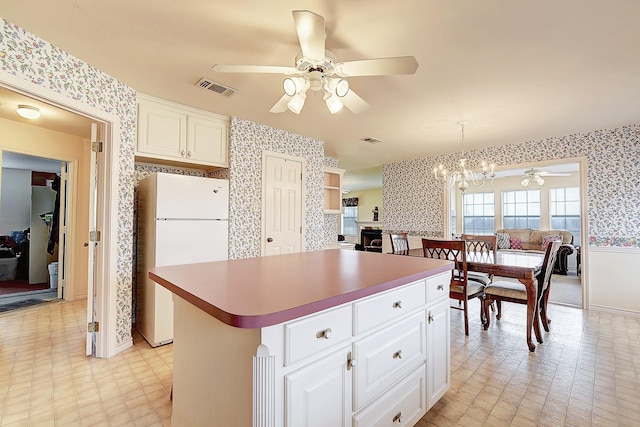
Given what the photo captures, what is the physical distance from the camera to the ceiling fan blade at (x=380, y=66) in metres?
1.58

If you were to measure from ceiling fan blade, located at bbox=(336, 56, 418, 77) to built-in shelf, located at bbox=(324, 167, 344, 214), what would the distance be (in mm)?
3613

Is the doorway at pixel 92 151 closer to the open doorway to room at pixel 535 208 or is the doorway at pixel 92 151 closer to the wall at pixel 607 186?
the wall at pixel 607 186

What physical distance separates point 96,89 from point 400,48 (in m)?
2.41

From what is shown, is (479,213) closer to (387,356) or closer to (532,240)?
(532,240)

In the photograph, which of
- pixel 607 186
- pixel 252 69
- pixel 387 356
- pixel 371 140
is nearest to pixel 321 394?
pixel 387 356

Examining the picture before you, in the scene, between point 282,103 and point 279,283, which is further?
point 282,103

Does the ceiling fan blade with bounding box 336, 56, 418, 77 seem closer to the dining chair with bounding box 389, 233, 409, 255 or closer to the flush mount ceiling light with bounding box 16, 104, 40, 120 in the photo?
the dining chair with bounding box 389, 233, 409, 255

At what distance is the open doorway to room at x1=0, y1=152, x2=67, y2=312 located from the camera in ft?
15.7

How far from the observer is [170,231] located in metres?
2.74

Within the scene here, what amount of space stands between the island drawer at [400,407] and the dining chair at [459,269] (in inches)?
58.2

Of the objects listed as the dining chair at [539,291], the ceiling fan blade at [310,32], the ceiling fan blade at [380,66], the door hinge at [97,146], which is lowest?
the dining chair at [539,291]

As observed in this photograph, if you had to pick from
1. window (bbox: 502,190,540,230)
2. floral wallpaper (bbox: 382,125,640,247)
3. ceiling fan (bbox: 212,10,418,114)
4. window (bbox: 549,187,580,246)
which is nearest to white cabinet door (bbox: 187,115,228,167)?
ceiling fan (bbox: 212,10,418,114)

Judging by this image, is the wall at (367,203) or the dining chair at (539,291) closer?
the dining chair at (539,291)

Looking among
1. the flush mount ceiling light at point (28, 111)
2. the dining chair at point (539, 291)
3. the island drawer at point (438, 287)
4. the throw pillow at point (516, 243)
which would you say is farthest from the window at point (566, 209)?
the flush mount ceiling light at point (28, 111)
